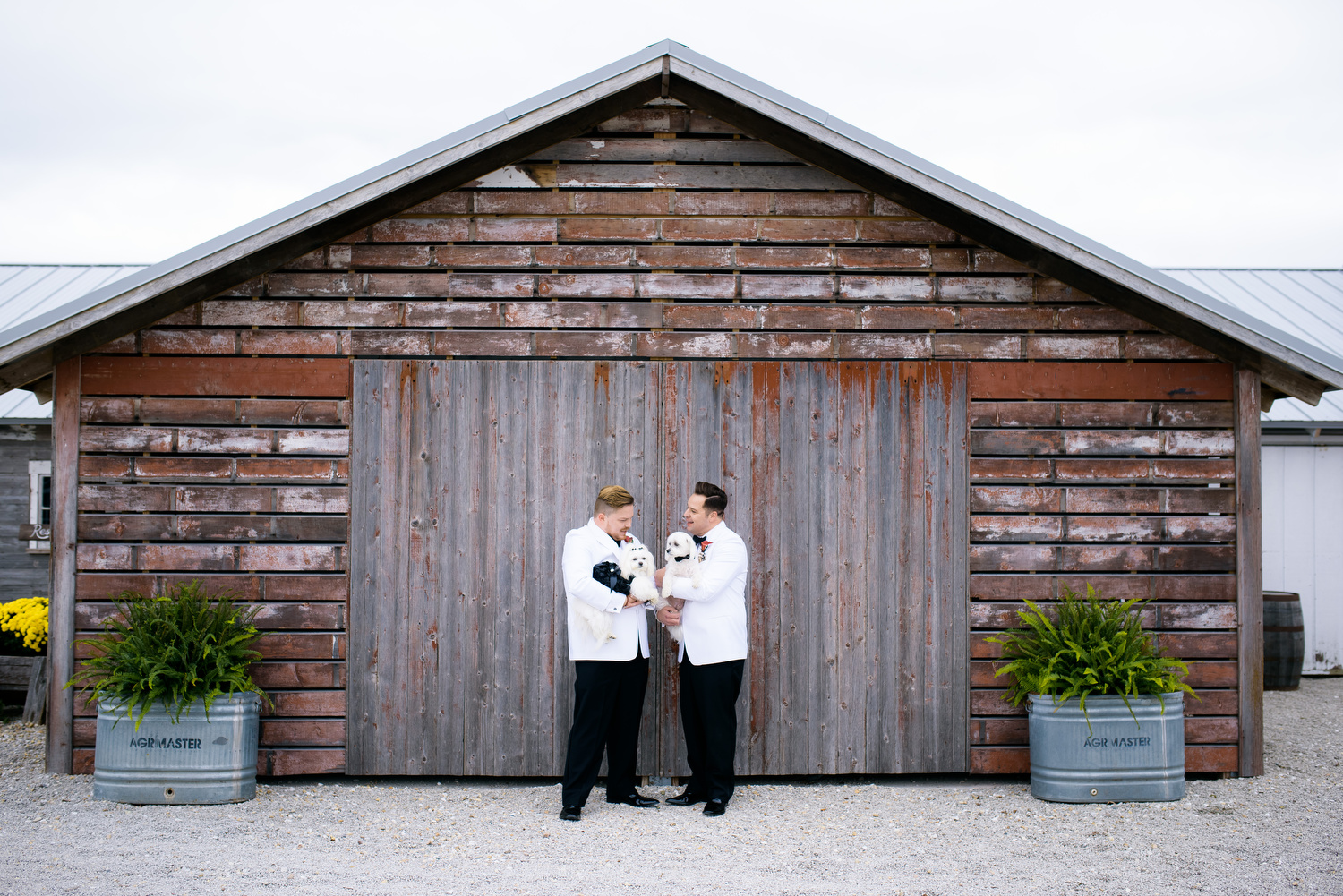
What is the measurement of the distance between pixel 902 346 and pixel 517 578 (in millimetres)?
2841

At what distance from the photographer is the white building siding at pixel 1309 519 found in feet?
33.7

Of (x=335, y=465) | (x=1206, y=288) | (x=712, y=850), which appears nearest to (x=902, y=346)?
(x=712, y=850)

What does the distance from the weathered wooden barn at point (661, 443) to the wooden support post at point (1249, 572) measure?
0.8 inches

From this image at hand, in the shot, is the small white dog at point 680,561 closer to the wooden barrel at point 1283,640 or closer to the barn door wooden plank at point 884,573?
the barn door wooden plank at point 884,573

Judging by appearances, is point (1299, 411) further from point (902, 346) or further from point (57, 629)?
point (57, 629)

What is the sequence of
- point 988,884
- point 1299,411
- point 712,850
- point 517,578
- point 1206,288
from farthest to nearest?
point 1206,288
point 1299,411
point 517,578
point 712,850
point 988,884

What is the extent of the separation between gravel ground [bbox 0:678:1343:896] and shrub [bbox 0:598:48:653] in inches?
105

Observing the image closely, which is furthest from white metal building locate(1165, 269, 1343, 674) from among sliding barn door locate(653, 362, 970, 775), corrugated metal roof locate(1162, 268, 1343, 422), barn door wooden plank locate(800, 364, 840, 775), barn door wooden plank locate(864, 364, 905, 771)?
barn door wooden plank locate(800, 364, 840, 775)

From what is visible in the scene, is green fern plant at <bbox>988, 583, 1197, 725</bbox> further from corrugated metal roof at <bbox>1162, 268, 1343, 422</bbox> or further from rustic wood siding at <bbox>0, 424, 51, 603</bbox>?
rustic wood siding at <bbox>0, 424, 51, 603</bbox>

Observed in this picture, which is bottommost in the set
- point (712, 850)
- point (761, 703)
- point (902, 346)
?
point (712, 850)

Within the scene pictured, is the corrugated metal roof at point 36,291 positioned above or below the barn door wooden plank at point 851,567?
above

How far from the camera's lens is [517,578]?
19.8 ft

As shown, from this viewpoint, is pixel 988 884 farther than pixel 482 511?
No

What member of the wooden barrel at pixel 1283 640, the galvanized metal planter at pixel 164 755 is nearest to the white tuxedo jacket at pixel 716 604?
the galvanized metal planter at pixel 164 755
